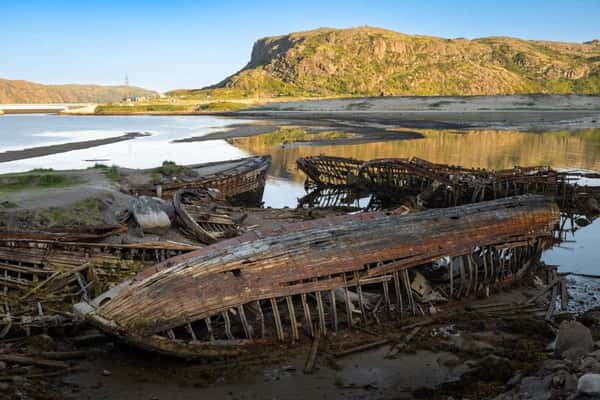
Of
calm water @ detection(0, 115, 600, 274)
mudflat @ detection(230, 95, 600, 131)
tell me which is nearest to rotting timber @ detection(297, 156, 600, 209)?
calm water @ detection(0, 115, 600, 274)

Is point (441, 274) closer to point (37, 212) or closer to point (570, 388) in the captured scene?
point (570, 388)

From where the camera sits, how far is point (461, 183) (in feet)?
84.1

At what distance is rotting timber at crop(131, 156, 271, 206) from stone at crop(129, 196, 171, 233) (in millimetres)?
5215

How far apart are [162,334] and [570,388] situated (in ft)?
22.6

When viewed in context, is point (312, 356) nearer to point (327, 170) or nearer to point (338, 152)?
point (327, 170)

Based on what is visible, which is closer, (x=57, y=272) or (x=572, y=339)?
(x=572, y=339)

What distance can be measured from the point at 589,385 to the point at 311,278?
18.7ft

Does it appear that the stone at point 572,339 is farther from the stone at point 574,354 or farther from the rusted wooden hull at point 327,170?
the rusted wooden hull at point 327,170

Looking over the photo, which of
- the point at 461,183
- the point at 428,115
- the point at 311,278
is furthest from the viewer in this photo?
the point at 428,115

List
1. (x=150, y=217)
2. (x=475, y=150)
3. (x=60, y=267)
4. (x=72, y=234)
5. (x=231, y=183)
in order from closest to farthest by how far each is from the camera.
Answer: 1. (x=60, y=267)
2. (x=72, y=234)
3. (x=150, y=217)
4. (x=231, y=183)
5. (x=475, y=150)

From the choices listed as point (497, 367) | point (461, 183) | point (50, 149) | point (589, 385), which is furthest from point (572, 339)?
point (50, 149)

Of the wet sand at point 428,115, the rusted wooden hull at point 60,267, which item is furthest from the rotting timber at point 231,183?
the wet sand at point 428,115

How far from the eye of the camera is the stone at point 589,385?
21.3ft

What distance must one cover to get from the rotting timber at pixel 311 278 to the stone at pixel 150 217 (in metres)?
6.65
